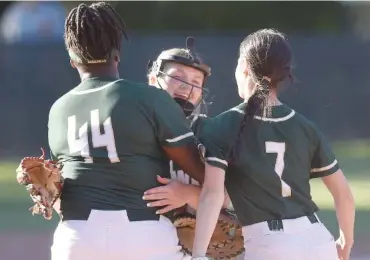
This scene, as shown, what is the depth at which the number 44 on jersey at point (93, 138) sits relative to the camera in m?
2.94

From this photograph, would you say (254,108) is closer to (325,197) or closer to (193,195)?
(193,195)

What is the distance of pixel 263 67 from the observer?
10.4ft

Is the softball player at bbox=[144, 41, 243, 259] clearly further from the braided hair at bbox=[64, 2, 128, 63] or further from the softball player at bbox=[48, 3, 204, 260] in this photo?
the braided hair at bbox=[64, 2, 128, 63]

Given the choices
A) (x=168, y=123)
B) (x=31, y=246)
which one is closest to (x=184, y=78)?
(x=168, y=123)

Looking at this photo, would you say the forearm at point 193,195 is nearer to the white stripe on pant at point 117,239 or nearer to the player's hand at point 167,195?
the player's hand at point 167,195

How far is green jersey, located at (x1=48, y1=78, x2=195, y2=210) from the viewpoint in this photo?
2.93 m

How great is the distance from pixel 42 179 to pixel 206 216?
604 mm

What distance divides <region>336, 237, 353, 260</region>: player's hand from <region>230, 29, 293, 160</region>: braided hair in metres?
0.66

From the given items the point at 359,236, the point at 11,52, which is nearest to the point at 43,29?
the point at 11,52

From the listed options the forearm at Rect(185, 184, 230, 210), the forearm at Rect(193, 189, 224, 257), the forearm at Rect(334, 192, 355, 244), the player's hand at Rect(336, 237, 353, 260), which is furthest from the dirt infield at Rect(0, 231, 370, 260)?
the forearm at Rect(193, 189, 224, 257)

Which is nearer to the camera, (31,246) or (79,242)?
(79,242)

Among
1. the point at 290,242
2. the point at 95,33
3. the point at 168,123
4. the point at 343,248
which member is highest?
the point at 95,33

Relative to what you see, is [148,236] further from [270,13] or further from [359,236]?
[270,13]

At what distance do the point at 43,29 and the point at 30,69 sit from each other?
1351 mm
